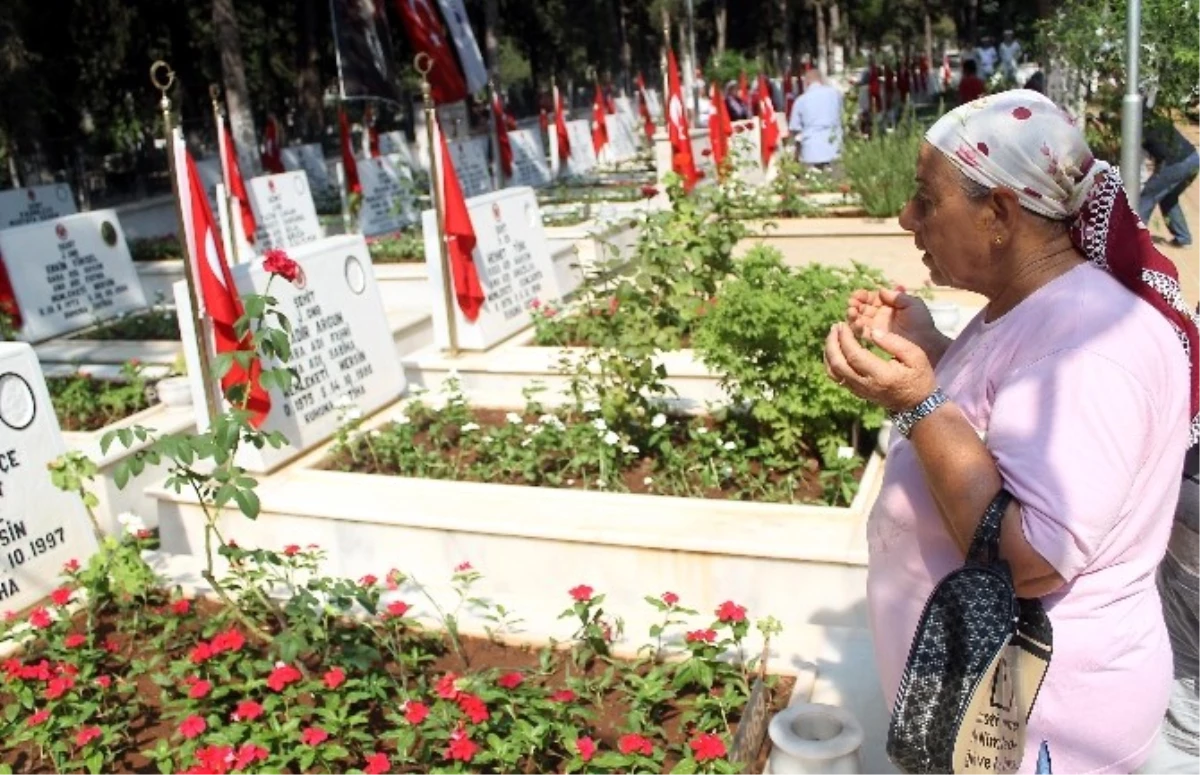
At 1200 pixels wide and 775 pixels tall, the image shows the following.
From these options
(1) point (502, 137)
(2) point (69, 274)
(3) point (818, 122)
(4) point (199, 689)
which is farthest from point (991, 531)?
(1) point (502, 137)

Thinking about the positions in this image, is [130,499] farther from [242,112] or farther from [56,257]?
[242,112]

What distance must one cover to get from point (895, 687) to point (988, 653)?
0.44 metres

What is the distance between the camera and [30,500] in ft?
14.7

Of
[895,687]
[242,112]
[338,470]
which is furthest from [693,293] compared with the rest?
[242,112]

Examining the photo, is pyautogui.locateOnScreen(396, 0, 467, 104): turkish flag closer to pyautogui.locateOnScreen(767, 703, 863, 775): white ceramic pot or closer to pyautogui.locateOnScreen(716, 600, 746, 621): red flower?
pyautogui.locateOnScreen(716, 600, 746, 621): red flower

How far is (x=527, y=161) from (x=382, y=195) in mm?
5220

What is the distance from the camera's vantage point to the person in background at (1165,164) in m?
9.16

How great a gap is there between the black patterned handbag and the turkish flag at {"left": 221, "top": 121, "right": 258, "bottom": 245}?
429 inches

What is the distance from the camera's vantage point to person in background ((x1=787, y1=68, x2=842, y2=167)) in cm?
1473

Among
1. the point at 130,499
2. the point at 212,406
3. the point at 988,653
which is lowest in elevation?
the point at 130,499

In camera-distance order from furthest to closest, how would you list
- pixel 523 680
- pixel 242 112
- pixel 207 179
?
pixel 207 179, pixel 242 112, pixel 523 680

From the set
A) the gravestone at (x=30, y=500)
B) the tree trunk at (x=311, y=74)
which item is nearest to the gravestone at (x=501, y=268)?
the gravestone at (x=30, y=500)

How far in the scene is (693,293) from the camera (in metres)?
5.54

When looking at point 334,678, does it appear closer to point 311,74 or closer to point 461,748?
point 461,748
